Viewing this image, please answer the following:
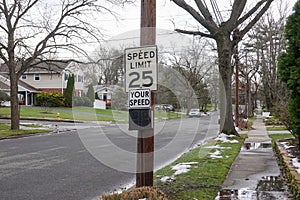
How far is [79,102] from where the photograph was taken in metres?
30.7

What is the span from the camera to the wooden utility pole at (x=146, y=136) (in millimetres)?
6191

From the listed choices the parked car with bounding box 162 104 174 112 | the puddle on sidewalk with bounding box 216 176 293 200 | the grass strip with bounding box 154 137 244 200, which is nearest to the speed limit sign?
the grass strip with bounding box 154 137 244 200

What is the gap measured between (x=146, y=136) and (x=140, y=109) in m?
0.52

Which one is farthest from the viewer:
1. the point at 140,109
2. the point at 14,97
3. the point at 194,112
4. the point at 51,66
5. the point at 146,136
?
the point at 194,112

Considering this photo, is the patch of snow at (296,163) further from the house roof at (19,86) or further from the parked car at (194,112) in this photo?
the house roof at (19,86)

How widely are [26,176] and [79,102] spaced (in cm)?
2151

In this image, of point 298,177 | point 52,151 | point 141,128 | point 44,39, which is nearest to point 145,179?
point 141,128

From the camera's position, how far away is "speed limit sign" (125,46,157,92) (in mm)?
5918

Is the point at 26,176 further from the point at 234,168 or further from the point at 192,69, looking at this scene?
the point at 192,69

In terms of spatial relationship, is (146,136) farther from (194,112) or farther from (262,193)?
(194,112)

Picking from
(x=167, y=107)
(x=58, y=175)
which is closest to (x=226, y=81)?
(x=58, y=175)

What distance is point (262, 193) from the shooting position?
22.9 ft

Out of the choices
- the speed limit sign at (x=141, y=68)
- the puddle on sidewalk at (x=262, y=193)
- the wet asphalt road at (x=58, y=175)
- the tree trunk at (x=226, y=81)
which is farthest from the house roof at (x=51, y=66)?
the speed limit sign at (x=141, y=68)

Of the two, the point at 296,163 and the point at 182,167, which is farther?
the point at 182,167
